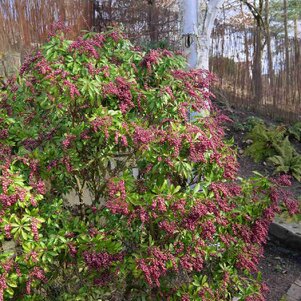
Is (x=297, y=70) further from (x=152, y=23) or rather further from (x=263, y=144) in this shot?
(x=152, y=23)

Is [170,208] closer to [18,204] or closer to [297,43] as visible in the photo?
[18,204]

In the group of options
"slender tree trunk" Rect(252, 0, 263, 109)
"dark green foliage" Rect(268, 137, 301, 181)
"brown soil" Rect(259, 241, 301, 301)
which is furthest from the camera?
"slender tree trunk" Rect(252, 0, 263, 109)

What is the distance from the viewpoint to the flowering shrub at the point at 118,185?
2.51 m

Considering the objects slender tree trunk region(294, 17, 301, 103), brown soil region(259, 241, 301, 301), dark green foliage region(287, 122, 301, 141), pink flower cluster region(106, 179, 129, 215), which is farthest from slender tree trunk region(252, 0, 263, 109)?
pink flower cluster region(106, 179, 129, 215)

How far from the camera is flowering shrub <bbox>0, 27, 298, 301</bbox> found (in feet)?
8.22

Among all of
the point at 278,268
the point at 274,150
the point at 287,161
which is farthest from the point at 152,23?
the point at 278,268

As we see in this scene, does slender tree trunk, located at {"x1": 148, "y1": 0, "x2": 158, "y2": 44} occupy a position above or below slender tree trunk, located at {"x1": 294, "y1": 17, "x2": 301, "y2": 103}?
above

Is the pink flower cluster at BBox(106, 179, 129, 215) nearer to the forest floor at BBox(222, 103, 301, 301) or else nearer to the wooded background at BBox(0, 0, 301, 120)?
the forest floor at BBox(222, 103, 301, 301)

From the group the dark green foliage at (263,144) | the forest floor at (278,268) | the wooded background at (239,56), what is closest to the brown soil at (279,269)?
the forest floor at (278,268)

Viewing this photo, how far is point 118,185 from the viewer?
8.13 feet

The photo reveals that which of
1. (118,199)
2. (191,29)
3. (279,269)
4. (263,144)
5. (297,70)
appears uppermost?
(191,29)

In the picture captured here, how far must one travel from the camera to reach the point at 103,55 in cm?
312

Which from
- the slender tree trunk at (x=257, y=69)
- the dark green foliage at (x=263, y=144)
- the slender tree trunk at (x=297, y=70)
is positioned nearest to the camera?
the dark green foliage at (x=263, y=144)

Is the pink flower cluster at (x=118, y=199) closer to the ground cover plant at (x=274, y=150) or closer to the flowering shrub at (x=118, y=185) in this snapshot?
the flowering shrub at (x=118, y=185)
